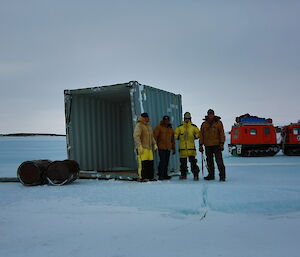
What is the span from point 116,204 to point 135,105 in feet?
11.7

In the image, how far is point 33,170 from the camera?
9133 mm

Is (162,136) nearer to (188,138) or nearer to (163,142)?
(163,142)

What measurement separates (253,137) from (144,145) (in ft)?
35.1

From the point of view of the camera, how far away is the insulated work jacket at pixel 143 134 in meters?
8.81

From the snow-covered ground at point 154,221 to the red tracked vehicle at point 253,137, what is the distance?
418 inches

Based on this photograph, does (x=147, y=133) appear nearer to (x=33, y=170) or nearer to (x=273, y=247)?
(x=33, y=170)

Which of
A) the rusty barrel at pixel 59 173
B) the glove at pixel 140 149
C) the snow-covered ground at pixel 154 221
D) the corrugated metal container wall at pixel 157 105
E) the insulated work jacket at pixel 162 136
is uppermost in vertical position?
the corrugated metal container wall at pixel 157 105

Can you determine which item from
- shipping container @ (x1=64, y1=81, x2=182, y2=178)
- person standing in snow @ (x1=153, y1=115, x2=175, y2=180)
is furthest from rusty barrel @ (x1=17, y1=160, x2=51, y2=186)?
person standing in snow @ (x1=153, y1=115, x2=175, y2=180)

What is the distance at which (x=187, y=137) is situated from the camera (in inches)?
379

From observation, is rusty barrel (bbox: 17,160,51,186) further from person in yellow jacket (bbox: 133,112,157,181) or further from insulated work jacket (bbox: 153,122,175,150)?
insulated work jacket (bbox: 153,122,175,150)

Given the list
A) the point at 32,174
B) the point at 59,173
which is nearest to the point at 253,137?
the point at 59,173

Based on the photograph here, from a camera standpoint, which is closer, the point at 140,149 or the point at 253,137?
the point at 140,149

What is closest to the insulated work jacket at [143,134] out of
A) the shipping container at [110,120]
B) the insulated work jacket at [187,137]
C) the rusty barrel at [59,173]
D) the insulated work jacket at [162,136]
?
the shipping container at [110,120]

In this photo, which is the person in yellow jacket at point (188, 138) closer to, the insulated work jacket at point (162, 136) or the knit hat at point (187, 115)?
the knit hat at point (187, 115)
